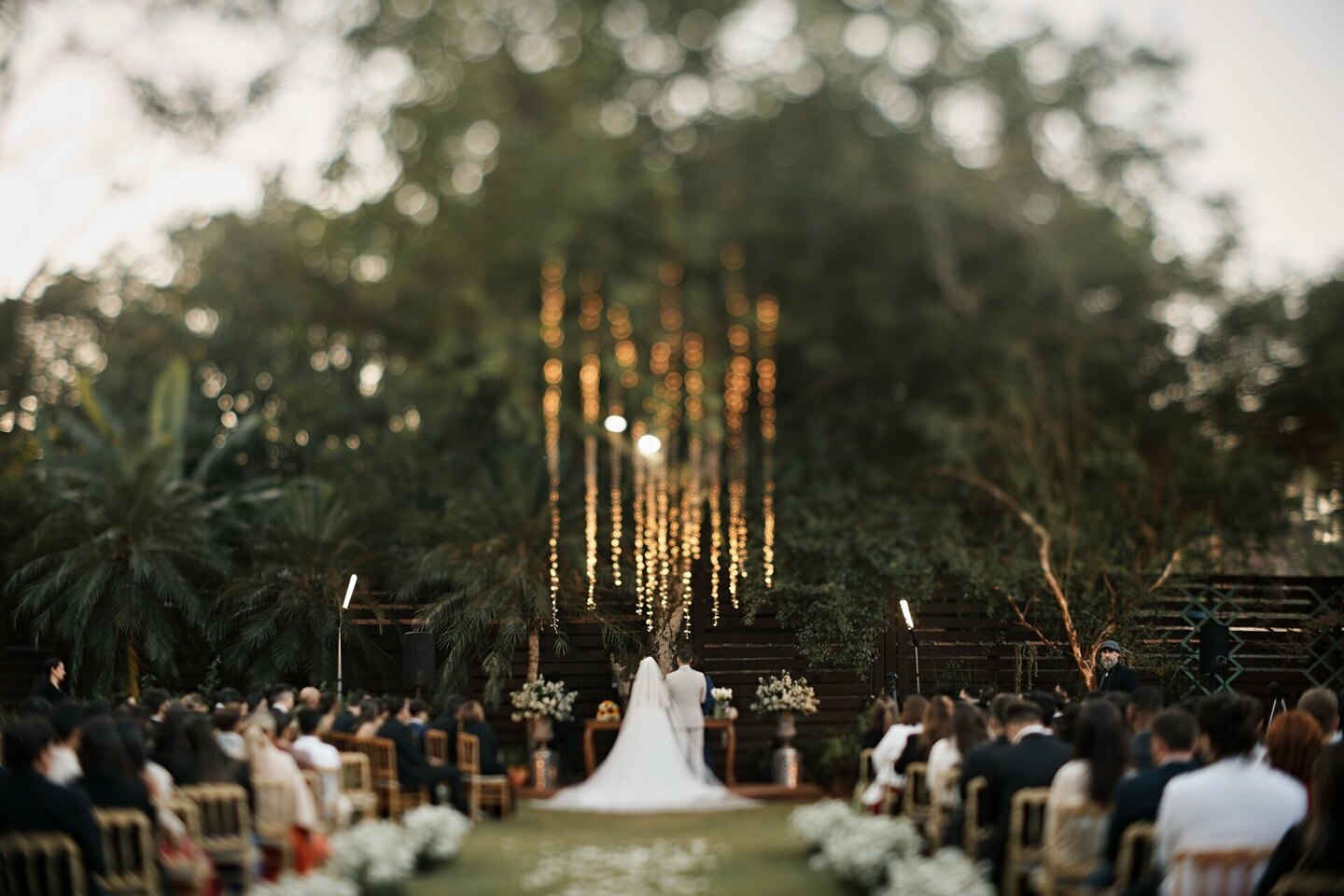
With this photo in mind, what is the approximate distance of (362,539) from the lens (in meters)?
17.5

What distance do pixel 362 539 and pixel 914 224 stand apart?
8824mm

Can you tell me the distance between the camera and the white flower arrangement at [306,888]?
6.15 metres

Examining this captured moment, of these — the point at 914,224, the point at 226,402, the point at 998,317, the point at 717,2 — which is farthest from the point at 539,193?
the point at 226,402

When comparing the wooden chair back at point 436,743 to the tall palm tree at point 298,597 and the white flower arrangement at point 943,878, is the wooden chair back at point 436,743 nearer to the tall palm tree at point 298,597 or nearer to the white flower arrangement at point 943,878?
the tall palm tree at point 298,597

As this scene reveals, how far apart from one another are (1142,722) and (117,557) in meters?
11.9

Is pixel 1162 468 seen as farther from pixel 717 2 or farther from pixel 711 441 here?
pixel 717 2

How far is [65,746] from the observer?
6926 mm

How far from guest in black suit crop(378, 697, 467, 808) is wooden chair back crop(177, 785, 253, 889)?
11.3 feet

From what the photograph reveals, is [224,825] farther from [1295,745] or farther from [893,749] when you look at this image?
[1295,745]

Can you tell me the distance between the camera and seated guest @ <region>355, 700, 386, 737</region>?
1048 cm

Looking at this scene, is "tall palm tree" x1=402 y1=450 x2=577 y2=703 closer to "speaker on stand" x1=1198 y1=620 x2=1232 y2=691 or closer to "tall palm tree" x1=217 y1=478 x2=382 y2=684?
"tall palm tree" x1=217 y1=478 x2=382 y2=684

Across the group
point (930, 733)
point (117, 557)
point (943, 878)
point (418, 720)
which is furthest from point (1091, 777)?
point (117, 557)

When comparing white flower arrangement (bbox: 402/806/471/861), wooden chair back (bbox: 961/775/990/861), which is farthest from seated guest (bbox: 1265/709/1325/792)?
white flower arrangement (bbox: 402/806/471/861)

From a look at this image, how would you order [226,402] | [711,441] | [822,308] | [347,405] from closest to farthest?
[822,308]
[711,441]
[347,405]
[226,402]
